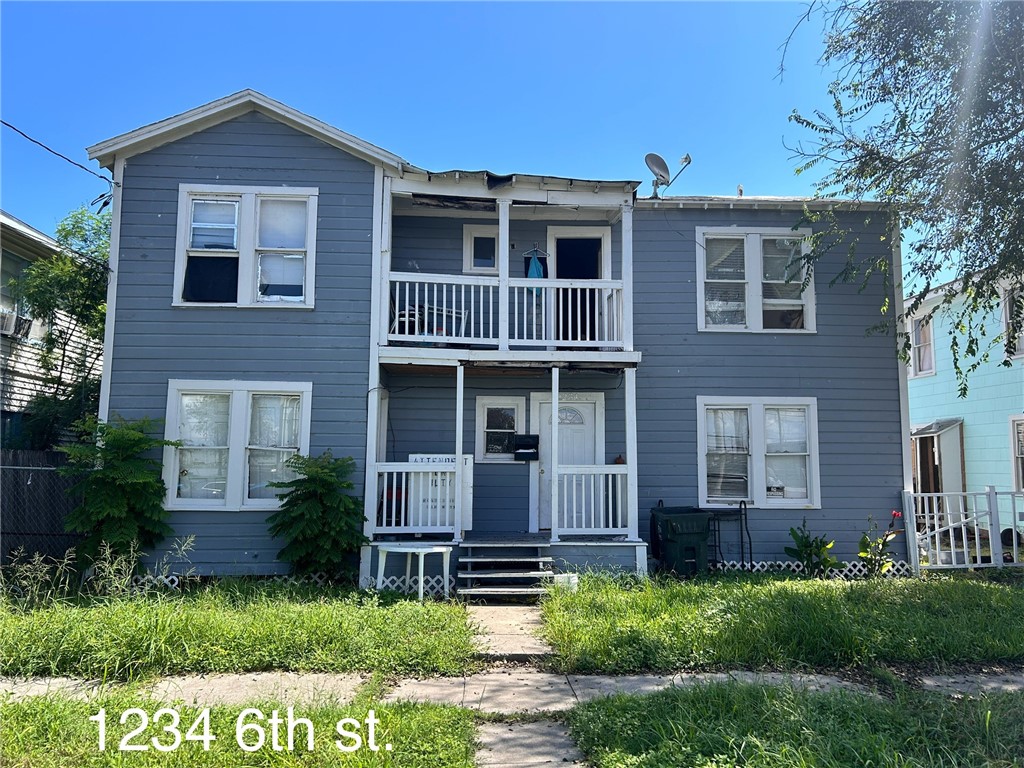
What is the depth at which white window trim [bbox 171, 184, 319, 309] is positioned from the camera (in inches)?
369

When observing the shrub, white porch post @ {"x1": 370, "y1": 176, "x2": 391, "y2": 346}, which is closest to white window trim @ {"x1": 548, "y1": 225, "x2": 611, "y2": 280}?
white porch post @ {"x1": 370, "y1": 176, "x2": 391, "y2": 346}

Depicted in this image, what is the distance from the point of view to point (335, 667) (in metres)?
5.57

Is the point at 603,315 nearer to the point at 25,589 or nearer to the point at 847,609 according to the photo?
the point at 847,609

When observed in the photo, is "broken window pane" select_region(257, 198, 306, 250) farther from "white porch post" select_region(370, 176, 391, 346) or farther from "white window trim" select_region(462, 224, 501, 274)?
"white window trim" select_region(462, 224, 501, 274)

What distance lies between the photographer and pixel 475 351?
9.43 m

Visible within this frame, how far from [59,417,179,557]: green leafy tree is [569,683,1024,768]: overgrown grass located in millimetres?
6375

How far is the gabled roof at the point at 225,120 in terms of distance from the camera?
30.4 feet

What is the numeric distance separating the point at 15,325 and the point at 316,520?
23.1 ft

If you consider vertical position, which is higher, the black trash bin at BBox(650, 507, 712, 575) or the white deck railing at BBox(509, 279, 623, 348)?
the white deck railing at BBox(509, 279, 623, 348)

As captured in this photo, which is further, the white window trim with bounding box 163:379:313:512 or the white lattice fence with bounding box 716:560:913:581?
the white lattice fence with bounding box 716:560:913:581

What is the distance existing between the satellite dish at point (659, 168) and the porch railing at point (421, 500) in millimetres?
5581

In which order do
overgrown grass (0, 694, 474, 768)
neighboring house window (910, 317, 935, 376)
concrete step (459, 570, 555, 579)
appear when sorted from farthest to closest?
neighboring house window (910, 317, 935, 376)
concrete step (459, 570, 555, 579)
overgrown grass (0, 694, 474, 768)

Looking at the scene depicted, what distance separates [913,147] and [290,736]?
406 inches

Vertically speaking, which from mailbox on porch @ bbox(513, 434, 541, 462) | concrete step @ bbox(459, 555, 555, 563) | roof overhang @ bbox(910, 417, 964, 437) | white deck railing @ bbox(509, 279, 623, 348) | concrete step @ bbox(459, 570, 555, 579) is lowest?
concrete step @ bbox(459, 570, 555, 579)
